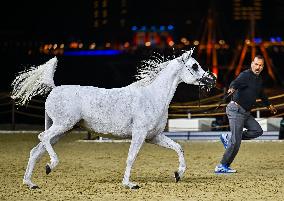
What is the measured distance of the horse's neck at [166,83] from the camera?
1058 cm

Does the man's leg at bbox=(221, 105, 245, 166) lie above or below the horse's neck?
below

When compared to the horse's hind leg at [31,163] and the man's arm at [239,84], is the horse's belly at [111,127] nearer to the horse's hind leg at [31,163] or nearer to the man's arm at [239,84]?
the horse's hind leg at [31,163]

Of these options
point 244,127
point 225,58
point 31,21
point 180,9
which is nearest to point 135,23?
point 180,9

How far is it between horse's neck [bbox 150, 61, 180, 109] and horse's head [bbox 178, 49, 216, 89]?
0.09 m

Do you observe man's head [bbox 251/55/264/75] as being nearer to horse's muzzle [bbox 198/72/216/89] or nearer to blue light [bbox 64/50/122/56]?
horse's muzzle [bbox 198/72/216/89]

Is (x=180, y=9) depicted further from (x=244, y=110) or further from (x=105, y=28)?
(x=244, y=110)

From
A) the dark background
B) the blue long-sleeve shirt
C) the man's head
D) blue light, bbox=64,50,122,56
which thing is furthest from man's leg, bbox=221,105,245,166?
blue light, bbox=64,50,122,56

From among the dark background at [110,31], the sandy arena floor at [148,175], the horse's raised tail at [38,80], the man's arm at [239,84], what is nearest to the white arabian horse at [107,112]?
the horse's raised tail at [38,80]

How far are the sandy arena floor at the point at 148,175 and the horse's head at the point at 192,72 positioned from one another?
4.45ft

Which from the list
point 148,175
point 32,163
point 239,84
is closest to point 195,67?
point 239,84

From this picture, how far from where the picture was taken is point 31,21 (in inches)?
2714

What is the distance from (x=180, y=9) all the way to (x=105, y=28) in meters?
16.1

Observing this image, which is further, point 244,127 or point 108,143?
point 108,143

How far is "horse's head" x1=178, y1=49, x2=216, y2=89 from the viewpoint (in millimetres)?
10672
